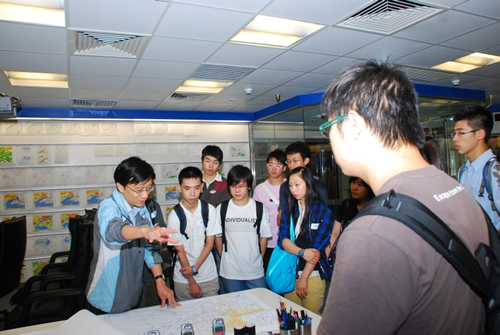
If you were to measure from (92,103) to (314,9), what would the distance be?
173 inches

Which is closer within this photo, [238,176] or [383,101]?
[383,101]

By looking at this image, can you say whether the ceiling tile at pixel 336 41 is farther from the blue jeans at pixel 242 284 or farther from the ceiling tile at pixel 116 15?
the blue jeans at pixel 242 284

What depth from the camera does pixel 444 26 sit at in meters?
3.24

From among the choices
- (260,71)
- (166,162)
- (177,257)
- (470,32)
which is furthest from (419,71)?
(166,162)

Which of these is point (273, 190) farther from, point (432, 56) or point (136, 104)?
point (136, 104)

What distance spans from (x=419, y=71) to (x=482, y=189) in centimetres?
273

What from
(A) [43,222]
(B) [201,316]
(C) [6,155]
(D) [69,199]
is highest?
(C) [6,155]

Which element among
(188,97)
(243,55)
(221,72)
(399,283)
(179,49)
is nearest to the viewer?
(399,283)

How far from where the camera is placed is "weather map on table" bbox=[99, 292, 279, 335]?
62.7 inches

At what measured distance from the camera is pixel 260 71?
4348 millimetres

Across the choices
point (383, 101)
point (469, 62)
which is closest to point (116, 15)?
point (383, 101)

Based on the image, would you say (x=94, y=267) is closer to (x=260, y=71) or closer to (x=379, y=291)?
(x=379, y=291)

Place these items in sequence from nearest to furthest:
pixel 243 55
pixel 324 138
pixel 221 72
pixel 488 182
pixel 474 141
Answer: pixel 488 182, pixel 474 141, pixel 243 55, pixel 221 72, pixel 324 138

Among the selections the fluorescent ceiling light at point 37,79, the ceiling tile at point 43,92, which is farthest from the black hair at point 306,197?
the ceiling tile at point 43,92
